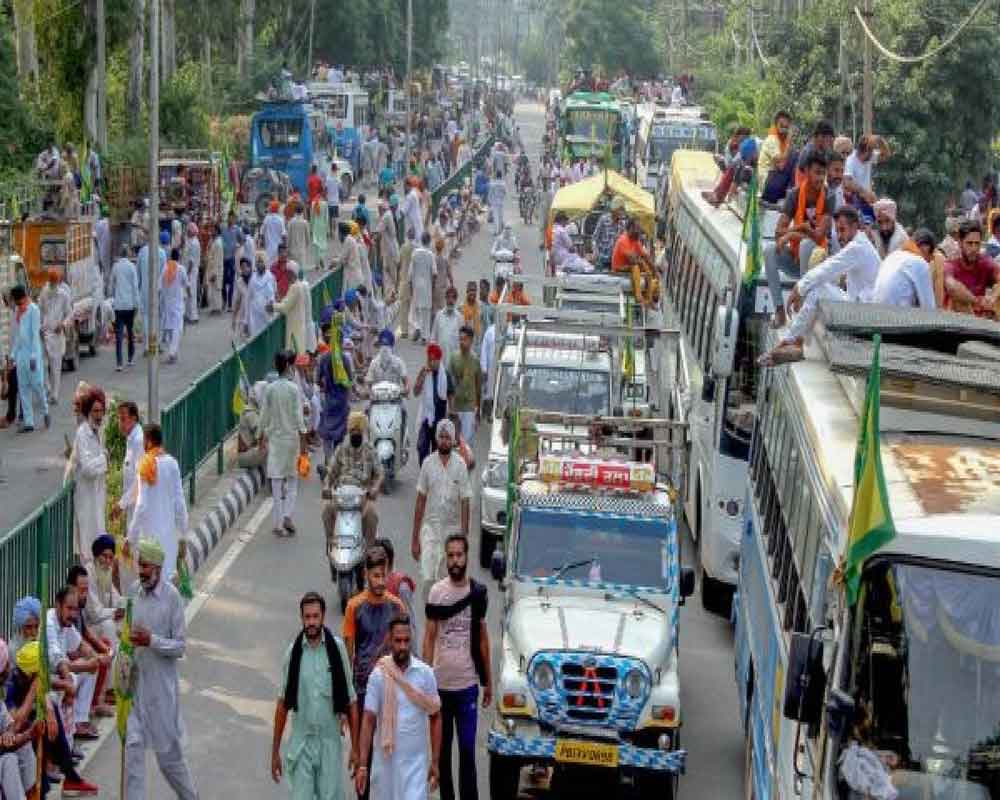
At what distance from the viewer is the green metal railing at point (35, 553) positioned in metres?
14.4

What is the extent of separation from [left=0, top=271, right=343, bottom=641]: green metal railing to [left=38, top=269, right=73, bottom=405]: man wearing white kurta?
2313 millimetres

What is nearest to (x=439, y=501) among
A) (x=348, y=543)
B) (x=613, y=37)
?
(x=348, y=543)

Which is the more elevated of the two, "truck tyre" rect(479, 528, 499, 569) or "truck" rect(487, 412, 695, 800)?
"truck" rect(487, 412, 695, 800)

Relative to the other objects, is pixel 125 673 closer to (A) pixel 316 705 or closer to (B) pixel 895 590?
(A) pixel 316 705

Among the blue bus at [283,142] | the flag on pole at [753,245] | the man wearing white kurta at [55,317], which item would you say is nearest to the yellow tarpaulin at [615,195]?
the man wearing white kurta at [55,317]

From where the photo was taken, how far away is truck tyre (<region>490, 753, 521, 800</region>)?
13359 mm

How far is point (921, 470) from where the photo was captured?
9.52m

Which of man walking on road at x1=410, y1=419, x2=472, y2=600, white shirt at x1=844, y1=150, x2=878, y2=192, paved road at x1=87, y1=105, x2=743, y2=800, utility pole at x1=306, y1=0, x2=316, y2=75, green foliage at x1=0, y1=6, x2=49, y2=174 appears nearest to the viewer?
paved road at x1=87, y1=105, x2=743, y2=800

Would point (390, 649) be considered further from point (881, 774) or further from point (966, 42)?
point (966, 42)

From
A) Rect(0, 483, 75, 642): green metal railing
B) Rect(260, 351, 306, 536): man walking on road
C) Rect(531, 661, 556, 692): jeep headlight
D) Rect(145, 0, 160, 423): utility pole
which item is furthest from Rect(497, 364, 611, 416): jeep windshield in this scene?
Rect(531, 661, 556, 692): jeep headlight

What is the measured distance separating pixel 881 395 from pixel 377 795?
326 centimetres

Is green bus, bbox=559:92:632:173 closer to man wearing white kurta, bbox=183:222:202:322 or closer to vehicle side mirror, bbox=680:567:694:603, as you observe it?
man wearing white kurta, bbox=183:222:202:322

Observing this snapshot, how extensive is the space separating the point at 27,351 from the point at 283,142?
32.1 metres

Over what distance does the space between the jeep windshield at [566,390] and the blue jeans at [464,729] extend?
740 cm
